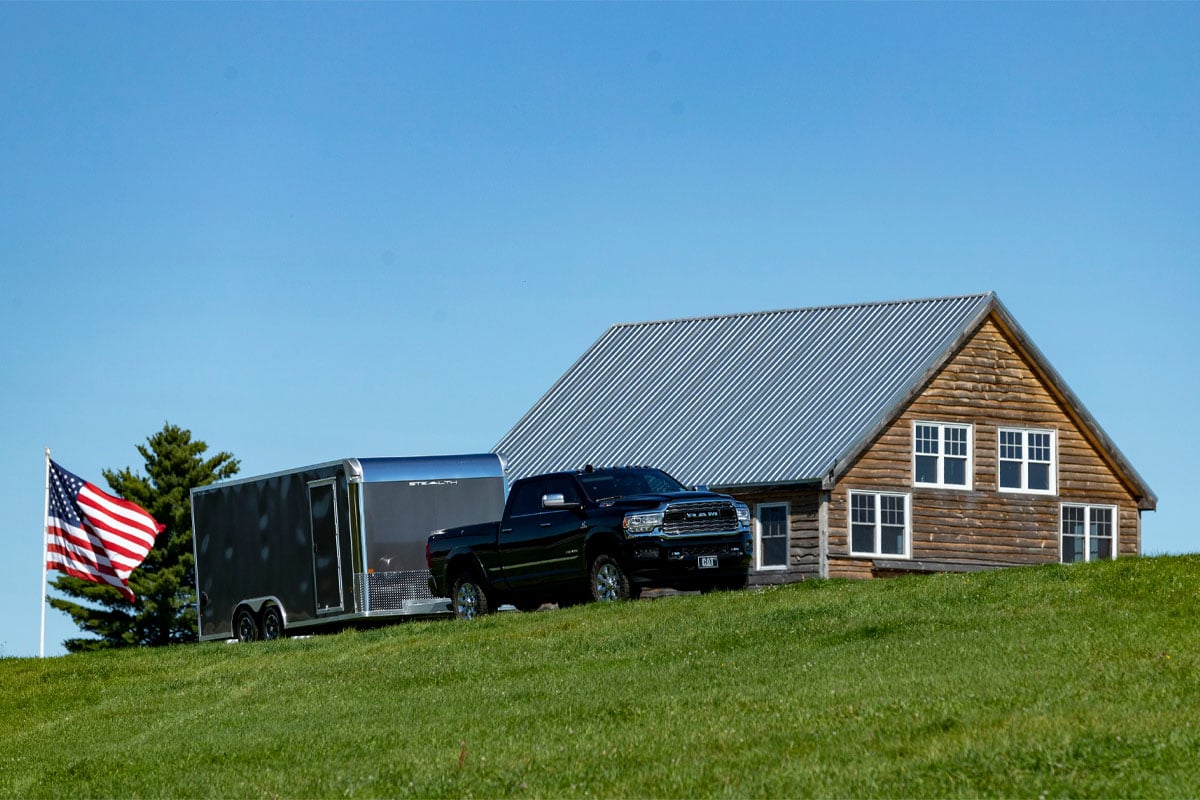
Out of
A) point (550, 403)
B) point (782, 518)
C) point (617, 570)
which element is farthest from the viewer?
point (550, 403)

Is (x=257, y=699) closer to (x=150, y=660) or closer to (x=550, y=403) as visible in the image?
(x=150, y=660)

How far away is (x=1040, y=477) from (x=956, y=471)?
8.30 feet

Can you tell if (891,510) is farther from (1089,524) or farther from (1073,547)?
(1089,524)

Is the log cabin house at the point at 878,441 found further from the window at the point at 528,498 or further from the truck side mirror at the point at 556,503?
the truck side mirror at the point at 556,503

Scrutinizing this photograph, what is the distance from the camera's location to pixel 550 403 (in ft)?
160

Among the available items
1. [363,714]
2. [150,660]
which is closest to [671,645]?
[363,714]

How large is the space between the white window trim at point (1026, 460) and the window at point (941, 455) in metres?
0.90

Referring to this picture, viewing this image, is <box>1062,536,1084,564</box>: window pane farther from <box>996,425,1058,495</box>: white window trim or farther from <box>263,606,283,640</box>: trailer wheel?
<box>263,606,283,640</box>: trailer wheel

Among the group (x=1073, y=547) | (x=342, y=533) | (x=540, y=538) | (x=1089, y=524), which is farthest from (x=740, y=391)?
(x=540, y=538)

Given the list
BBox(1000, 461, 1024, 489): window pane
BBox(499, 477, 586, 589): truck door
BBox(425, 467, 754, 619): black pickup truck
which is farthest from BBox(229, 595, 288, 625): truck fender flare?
BBox(1000, 461, 1024, 489): window pane

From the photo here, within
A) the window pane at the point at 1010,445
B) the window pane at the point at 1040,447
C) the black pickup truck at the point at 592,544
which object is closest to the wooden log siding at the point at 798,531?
the window pane at the point at 1010,445

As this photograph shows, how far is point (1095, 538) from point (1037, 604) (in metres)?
23.4

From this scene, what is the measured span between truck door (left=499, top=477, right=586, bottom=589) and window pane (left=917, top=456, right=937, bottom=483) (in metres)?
16.0

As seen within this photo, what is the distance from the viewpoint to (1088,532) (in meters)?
44.1
